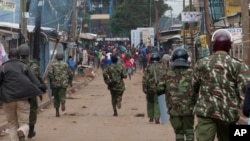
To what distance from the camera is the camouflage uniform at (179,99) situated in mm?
9688

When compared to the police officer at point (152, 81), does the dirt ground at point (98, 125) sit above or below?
below

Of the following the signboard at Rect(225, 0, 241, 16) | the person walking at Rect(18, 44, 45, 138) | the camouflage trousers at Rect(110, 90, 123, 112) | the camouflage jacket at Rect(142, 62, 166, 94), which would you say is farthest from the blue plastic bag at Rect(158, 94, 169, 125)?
the signboard at Rect(225, 0, 241, 16)

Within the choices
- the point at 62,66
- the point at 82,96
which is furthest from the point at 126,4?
the point at 62,66

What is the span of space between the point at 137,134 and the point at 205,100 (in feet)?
21.2

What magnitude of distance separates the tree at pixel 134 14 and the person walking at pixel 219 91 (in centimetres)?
7135

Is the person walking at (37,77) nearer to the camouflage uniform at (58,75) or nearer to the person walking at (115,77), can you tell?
the camouflage uniform at (58,75)

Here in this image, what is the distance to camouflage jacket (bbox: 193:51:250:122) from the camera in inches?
303

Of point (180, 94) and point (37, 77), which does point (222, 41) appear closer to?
point (180, 94)

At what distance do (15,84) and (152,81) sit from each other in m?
5.53

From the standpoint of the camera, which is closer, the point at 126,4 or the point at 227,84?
the point at 227,84

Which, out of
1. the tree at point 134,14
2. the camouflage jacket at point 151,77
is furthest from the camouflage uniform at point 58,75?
the tree at point 134,14

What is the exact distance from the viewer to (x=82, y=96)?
27906mm

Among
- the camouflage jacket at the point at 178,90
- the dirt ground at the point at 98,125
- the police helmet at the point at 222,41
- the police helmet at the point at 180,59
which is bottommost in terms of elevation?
the dirt ground at the point at 98,125

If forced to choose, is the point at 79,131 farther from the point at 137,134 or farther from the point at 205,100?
the point at 205,100
